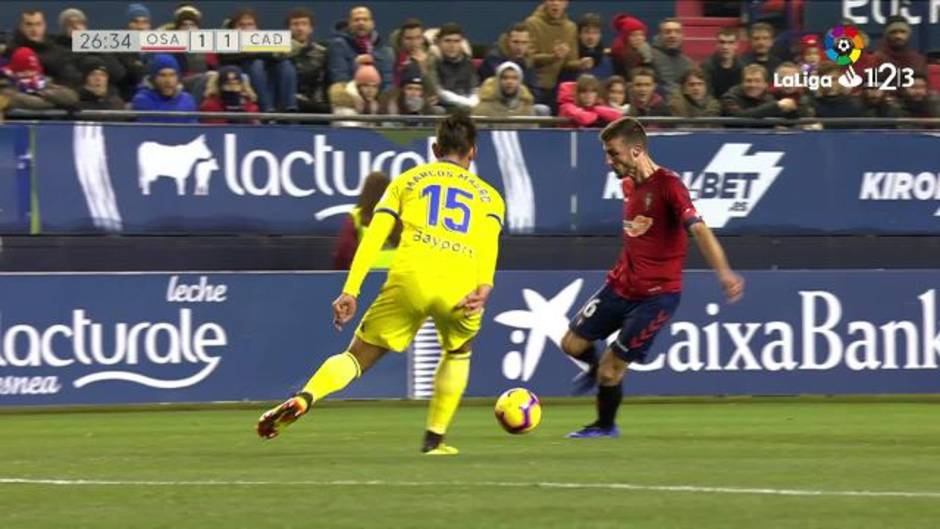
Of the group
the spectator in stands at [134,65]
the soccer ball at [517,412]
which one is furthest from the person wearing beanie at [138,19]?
the soccer ball at [517,412]

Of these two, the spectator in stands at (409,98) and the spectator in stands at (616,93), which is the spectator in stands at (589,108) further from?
the spectator in stands at (409,98)

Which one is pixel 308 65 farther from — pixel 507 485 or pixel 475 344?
pixel 507 485

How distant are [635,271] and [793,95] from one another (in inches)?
305

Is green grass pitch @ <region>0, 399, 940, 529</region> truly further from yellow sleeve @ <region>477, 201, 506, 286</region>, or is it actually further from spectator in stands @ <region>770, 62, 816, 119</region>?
spectator in stands @ <region>770, 62, 816, 119</region>

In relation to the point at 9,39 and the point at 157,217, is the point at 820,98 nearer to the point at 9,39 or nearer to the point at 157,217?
the point at 157,217

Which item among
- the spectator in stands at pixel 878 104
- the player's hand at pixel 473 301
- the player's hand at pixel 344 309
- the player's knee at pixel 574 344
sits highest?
the player's hand at pixel 344 309

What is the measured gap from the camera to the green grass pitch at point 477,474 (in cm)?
831

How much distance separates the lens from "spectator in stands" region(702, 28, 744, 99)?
19.5m

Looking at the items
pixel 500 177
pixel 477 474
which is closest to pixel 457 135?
pixel 477 474

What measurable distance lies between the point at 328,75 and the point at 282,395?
11.6 feet

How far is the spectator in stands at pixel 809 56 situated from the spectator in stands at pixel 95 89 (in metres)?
6.66

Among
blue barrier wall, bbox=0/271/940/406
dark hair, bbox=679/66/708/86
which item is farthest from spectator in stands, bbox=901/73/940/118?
blue barrier wall, bbox=0/271/940/406

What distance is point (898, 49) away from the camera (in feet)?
65.3

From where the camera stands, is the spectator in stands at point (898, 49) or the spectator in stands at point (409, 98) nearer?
the spectator in stands at point (409, 98)
